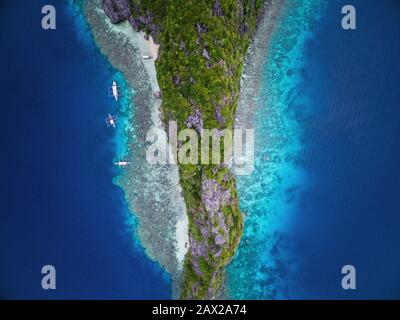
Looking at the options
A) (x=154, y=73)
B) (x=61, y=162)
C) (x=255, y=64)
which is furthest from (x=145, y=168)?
(x=255, y=64)

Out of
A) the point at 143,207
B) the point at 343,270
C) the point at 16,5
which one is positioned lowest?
the point at 343,270

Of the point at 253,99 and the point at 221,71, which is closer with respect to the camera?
the point at 221,71

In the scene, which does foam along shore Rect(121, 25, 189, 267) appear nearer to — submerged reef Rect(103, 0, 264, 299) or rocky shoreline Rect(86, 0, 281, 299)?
rocky shoreline Rect(86, 0, 281, 299)

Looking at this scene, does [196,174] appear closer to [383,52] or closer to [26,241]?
[26,241]

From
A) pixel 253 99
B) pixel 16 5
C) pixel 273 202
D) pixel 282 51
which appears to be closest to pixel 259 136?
pixel 253 99

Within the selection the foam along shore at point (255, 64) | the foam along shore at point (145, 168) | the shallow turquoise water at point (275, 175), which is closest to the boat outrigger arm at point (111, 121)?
the foam along shore at point (145, 168)

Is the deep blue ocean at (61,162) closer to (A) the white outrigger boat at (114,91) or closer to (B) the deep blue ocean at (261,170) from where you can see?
(B) the deep blue ocean at (261,170)
